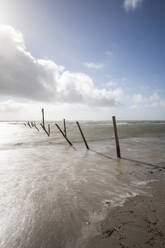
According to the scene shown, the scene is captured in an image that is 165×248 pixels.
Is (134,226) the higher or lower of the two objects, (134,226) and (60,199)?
the higher

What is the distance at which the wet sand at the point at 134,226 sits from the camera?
7.87 ft

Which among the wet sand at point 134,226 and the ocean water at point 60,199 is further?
the ocean water at point 60,199

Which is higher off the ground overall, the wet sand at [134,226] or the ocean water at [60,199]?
the wet sand at [134,226]

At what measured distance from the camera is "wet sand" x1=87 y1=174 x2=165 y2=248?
2398mm

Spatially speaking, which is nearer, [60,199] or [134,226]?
[134,226]

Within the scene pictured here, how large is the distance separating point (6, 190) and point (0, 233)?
2.05m

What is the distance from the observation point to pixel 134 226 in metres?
2.77

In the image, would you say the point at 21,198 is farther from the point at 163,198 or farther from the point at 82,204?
the point at 163,198

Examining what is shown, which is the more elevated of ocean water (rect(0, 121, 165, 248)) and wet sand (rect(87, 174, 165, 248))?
wet sand (rect(87, 174, 165, 248))

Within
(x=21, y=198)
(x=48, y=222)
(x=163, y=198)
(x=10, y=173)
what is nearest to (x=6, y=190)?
(x=21, y=198)

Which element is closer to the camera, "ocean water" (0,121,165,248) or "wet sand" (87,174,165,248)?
"wet sand" (87,174,165,248)

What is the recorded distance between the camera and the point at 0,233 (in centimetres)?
273

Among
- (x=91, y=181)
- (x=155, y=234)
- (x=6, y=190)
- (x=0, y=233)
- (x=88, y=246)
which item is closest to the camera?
(x=88, y=246)

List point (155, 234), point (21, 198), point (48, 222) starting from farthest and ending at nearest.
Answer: point (21, 198) < point (48, 222) < point (155, 234)
